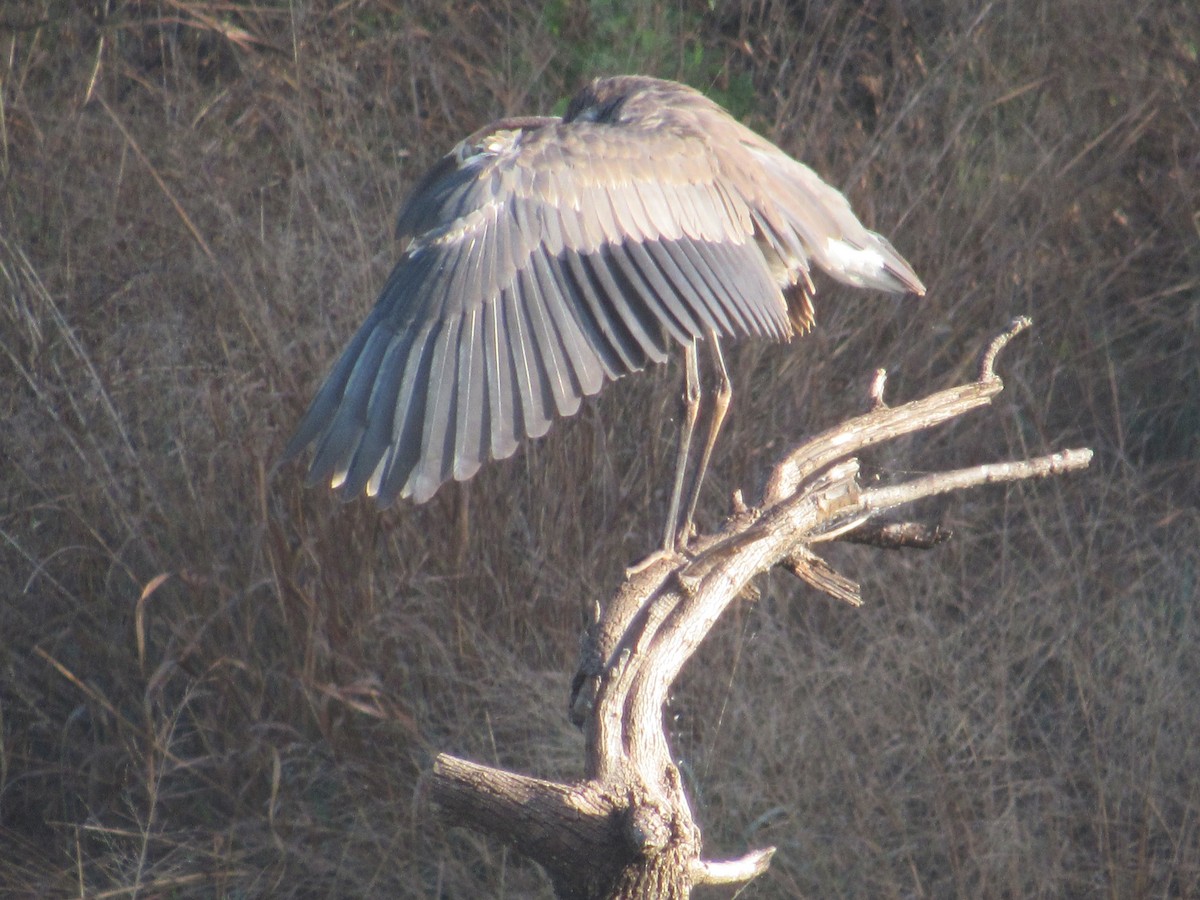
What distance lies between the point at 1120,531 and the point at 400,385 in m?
3.26

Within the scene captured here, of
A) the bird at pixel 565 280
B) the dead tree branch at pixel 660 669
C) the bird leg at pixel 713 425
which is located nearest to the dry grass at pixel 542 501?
the bird leg at pixel 713 425

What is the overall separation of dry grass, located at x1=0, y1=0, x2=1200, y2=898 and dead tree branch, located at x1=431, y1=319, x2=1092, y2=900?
52.8 inches

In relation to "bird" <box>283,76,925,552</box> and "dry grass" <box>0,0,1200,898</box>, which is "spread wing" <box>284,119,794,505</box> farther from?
"dry grass" <box>0,0,1200,898</box>

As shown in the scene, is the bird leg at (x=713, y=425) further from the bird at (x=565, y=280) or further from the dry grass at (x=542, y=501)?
the dry grass at (x=542, y=501)

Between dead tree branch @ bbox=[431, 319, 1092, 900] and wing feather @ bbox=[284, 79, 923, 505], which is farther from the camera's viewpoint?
wing feather @ bbox=[284, 79, 923, 505]

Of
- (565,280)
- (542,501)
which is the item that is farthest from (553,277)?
(542,501)

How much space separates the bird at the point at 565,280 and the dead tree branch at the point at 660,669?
1.12ft

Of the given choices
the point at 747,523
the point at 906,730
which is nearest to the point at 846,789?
the point at 906,730

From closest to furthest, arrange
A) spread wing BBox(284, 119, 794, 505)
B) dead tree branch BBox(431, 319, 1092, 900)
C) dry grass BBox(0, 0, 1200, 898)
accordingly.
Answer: dead tree branch BBox(431, 319, 1092, 900) < spread wing BBox(284, 119, 794, 505) < dry grass BBox(0, 0, 1200, 898)

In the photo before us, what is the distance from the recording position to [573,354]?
2637 millimetres

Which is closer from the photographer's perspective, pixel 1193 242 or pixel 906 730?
pixel 906 730

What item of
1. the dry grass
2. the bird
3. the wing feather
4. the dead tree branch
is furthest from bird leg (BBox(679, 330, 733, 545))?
the dry grass

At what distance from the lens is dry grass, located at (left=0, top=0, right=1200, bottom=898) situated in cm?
409

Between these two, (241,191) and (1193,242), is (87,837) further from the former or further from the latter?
(1193,242)
